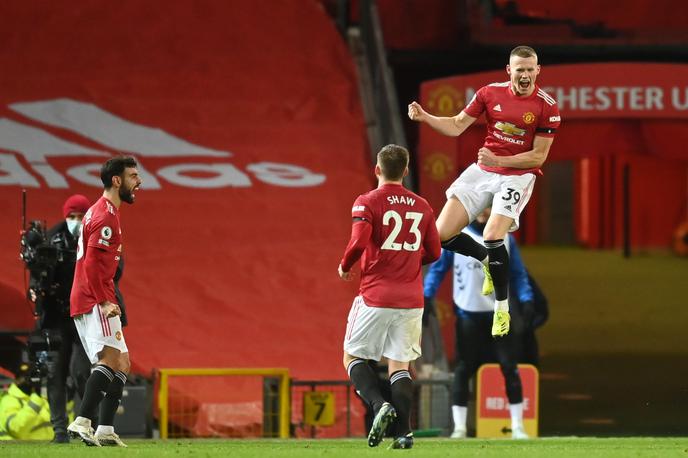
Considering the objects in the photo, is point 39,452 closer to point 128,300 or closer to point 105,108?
point 128,300

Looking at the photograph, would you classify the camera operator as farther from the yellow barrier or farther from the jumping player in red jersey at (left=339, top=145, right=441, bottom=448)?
the jumping player in red jersey at (left=339, top=145, right=441, bottom=448)

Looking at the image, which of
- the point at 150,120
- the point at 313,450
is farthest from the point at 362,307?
the point at 150,120

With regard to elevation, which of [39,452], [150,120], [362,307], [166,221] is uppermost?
[150,120]

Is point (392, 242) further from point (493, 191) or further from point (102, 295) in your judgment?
point (102, 295)

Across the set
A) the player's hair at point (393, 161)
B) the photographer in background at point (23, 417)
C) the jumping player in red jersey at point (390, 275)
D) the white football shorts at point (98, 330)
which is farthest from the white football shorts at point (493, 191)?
the photographer in background at point (23, 417)

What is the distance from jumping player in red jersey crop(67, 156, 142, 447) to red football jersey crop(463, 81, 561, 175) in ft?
7.91

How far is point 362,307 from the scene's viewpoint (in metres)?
10.1

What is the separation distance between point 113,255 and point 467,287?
3.74 meters

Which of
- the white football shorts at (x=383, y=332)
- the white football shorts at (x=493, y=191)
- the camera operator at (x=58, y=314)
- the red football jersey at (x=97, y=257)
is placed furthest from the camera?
the camera operator at (x=58, y=314)

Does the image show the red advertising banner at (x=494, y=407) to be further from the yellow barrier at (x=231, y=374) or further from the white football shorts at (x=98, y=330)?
the white football shorts at (x=98, y=330)

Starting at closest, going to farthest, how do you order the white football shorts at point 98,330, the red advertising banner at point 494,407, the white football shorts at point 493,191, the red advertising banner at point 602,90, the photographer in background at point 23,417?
the white football shorts at point 98,330, the white football shorts at point 493,191, the photographer in background at point 23,417, the red advertising banner at point 494,407, the red advertising banner at point 602,90

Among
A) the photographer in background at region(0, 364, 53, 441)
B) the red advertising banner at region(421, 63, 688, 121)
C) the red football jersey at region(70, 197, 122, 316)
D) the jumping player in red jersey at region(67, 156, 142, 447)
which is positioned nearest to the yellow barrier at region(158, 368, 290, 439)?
the photographer in background at region(0, 364, 53, 441)

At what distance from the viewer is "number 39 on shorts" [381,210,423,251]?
9867 millimetres

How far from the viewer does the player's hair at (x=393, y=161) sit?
9.92m
